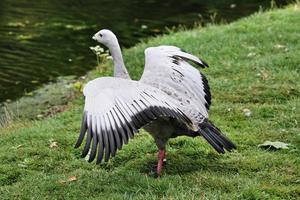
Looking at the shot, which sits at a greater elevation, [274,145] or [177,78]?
[177,78]

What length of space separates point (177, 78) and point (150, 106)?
122cm

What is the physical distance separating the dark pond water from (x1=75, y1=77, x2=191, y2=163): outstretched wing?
709cm

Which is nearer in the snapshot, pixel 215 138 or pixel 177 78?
pixel 215 138

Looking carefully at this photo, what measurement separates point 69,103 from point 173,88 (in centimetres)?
498

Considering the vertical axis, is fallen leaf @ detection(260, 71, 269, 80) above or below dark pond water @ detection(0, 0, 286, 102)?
above

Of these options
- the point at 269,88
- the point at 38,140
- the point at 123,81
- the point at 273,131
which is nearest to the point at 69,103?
the point at 38,140

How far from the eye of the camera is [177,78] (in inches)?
268

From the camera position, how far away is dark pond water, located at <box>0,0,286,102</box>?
14523 mm

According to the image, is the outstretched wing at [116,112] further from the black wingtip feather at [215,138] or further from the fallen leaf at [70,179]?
the fallen leaf at [70,179]

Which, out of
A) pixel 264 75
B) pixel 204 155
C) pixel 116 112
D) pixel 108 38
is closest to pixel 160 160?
pixel 204 155

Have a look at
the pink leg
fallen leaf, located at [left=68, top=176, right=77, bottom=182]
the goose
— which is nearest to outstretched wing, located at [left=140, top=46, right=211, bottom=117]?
the goose

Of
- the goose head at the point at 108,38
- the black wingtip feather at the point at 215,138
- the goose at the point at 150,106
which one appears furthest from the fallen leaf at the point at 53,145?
the black wingtip feather at the point at 215,138

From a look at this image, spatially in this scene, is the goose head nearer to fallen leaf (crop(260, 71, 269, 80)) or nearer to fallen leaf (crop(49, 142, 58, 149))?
fallen leaf (crop(49, 142, 58, 149))

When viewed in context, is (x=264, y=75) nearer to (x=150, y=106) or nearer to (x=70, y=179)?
(x=70, y=179)
